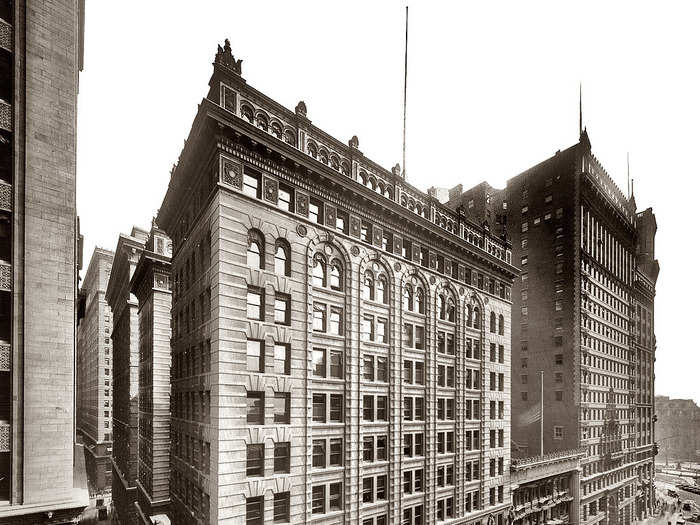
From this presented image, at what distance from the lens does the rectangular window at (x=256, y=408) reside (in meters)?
25.0

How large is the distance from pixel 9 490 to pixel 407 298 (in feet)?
87.5

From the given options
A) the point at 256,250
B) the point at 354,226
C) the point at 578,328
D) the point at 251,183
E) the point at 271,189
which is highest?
the point at 251,183

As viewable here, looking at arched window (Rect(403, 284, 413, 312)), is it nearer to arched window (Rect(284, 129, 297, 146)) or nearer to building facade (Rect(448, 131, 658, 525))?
arched window (Rect(284, 129, 297, 146))

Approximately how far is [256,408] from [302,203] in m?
12.9

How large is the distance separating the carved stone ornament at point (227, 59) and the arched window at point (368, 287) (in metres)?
16.0

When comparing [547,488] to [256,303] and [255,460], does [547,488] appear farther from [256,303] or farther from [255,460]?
[256,303]

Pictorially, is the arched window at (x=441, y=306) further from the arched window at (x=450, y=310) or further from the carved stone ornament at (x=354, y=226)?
the carved stone ornament at (x=354, y=226)

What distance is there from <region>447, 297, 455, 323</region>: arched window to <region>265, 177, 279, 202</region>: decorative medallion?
20.2 meters

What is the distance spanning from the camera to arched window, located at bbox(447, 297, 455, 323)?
40.5 m

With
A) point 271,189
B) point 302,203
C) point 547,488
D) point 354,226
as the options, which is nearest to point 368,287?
point 354,226

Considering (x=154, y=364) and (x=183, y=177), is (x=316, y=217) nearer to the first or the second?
(x=183, y=177)

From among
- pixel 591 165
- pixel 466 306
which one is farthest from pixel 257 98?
pixel 591 165

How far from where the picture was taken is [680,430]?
156250 mm

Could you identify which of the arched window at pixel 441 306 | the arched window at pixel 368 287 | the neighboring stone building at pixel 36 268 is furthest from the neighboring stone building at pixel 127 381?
the arched window at pixel 441 306
